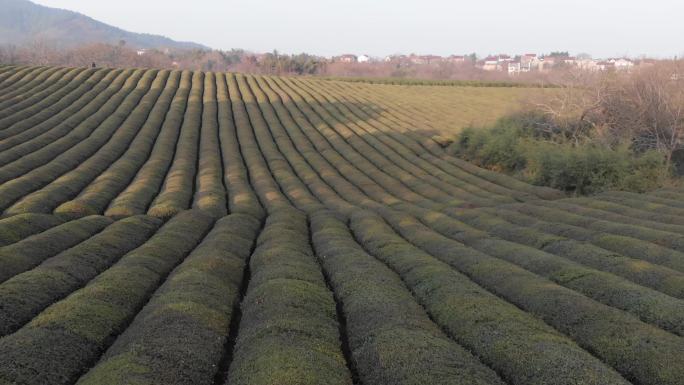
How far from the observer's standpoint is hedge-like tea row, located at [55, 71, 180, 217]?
1466 inches

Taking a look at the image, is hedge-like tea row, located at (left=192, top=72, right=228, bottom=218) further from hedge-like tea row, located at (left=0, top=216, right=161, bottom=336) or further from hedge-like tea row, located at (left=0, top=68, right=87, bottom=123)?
hedge-like tea row, located at (left=0, top=68, right=87, bottom=123)

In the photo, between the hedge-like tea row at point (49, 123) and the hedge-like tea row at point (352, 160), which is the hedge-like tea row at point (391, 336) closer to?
the hedge-like tea row at point (352, 160)

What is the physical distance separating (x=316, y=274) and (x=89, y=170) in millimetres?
35435

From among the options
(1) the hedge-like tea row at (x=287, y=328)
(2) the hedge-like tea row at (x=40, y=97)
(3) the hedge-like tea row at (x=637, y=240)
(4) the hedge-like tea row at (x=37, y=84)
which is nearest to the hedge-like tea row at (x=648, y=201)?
(3) the hedge-like tea row at (x=637, y=240)

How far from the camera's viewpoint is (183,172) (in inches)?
2071

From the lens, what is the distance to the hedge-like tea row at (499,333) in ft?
48.8

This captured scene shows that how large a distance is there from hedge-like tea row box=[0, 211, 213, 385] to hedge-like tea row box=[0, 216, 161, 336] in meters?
1.24

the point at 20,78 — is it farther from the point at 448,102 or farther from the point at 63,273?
the point at 63,273

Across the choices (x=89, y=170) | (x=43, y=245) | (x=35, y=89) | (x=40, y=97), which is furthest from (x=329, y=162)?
(x=35, y=89)

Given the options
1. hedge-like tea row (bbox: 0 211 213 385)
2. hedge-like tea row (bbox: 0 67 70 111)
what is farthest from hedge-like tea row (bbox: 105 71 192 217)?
hedge-like tea row (bbox: 0 67 70 111)

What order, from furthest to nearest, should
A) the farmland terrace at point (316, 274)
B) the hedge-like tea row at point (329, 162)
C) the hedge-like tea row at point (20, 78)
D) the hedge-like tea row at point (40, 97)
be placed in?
the hedge-like tea row at point (20, 78) → the hedge-like tea row at point (40, 97) → the hedge-like tea row at point (329, 162) → the farmland terrace at point (316, 274)

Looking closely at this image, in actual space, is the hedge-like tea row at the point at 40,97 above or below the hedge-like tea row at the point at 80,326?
above

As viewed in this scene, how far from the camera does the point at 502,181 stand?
2345 inches

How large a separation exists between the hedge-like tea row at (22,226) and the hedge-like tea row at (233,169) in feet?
43.4
